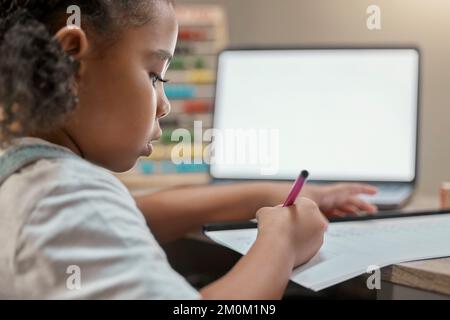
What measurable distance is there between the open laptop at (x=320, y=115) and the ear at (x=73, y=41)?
1.94 ft

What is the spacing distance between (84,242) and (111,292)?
0.13ft

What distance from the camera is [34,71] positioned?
43 centimetres

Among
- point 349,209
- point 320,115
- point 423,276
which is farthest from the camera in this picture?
point 320,115

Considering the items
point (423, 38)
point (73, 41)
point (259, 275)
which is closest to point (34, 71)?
point (73, 41)

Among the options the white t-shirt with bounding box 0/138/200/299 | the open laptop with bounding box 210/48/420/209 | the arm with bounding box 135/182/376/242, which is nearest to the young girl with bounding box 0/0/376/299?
the white t-shirt with bounding box 0/138/200/299

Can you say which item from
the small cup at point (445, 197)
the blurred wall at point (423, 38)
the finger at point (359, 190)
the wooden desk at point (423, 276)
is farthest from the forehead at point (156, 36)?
the blurred wall at point (423, 38)

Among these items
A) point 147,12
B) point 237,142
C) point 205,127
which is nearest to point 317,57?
point 237,142

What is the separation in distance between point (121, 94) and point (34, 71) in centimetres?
8

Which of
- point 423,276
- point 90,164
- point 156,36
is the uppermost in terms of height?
point 156,36

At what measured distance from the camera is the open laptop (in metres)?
1.00

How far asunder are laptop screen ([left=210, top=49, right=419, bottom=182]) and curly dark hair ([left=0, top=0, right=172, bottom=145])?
60cm

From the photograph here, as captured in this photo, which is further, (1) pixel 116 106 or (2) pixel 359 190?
(2) pixel 359 190

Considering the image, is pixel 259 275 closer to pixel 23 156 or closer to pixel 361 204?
pixel 23 156

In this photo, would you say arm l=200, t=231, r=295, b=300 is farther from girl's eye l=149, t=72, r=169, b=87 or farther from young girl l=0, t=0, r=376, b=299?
girl's eye l=149, t=72, r=169, b=87
